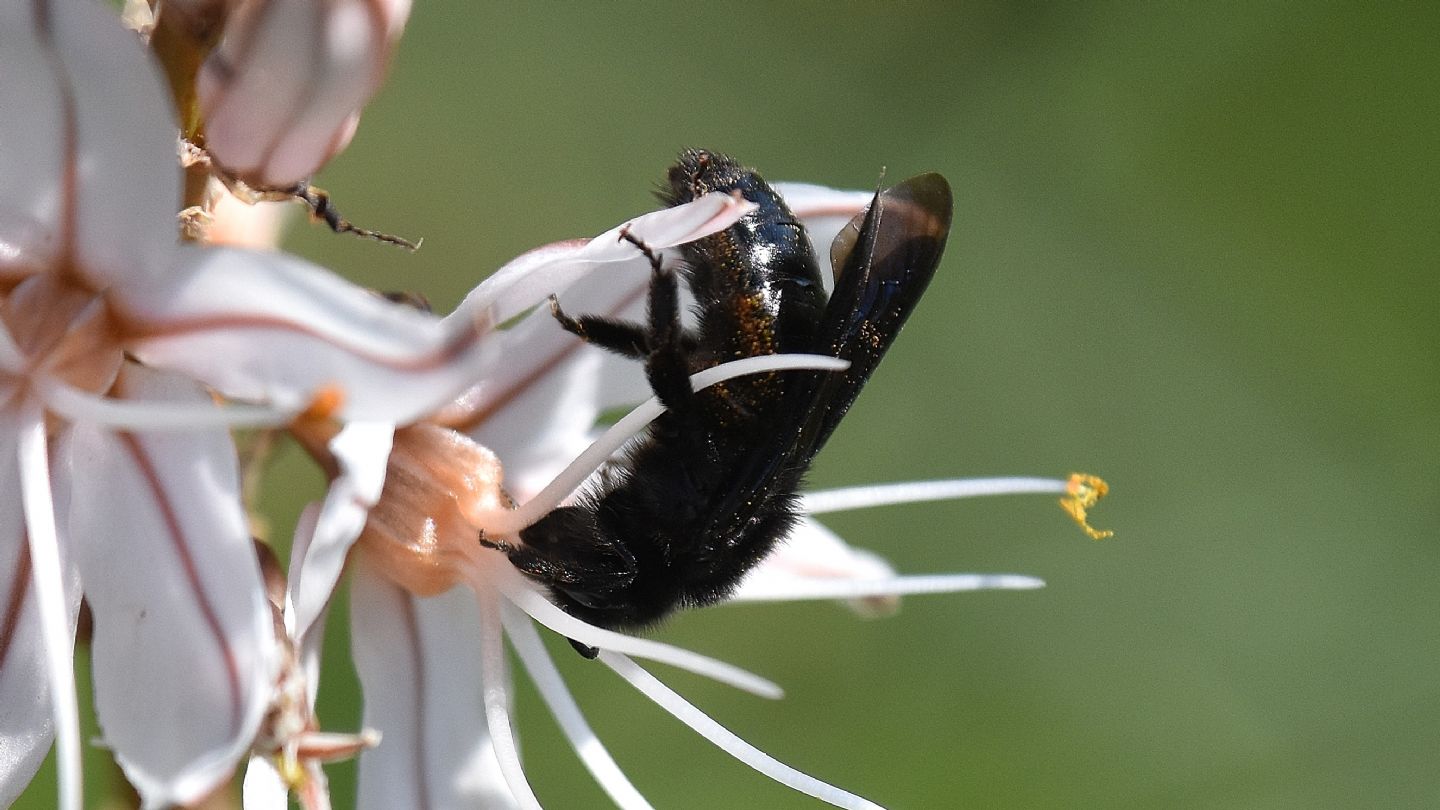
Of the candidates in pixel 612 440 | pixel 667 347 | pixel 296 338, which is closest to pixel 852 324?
pixel 667 347

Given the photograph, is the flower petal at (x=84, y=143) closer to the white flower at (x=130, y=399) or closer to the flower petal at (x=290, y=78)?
the white flower at (x=130, y=399)

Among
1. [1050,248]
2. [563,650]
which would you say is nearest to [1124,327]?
[1050,248]

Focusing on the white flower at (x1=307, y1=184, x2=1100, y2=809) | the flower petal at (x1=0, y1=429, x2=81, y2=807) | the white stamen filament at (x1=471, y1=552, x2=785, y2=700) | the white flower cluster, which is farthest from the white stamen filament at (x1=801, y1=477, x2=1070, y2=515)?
the flower petal at (x1=0, y1=429, x2=81, y2=807)

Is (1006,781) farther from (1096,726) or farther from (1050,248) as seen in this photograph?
(1050,248)

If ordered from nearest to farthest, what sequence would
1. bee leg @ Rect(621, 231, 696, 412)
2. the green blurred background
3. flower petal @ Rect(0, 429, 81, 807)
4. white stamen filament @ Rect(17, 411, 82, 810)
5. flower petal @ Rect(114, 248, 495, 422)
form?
flower petal @ Rect(114, 248, 495, 422) < white stamen filament @ Rect(17, 411, 82, 810) < flower petal @ Rect(0, 429, 81, 807) < bee leg @ Rect(621, 231, 696, 412) < the green blurred background

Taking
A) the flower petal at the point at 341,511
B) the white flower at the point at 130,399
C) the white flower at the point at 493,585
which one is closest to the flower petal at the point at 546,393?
the white flower at the point at 493,585

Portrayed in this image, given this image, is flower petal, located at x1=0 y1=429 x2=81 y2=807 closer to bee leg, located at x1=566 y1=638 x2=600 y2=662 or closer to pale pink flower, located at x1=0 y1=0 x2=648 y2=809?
pale pink flower, located at x1=0 y1=0 x2=648 y2=809
